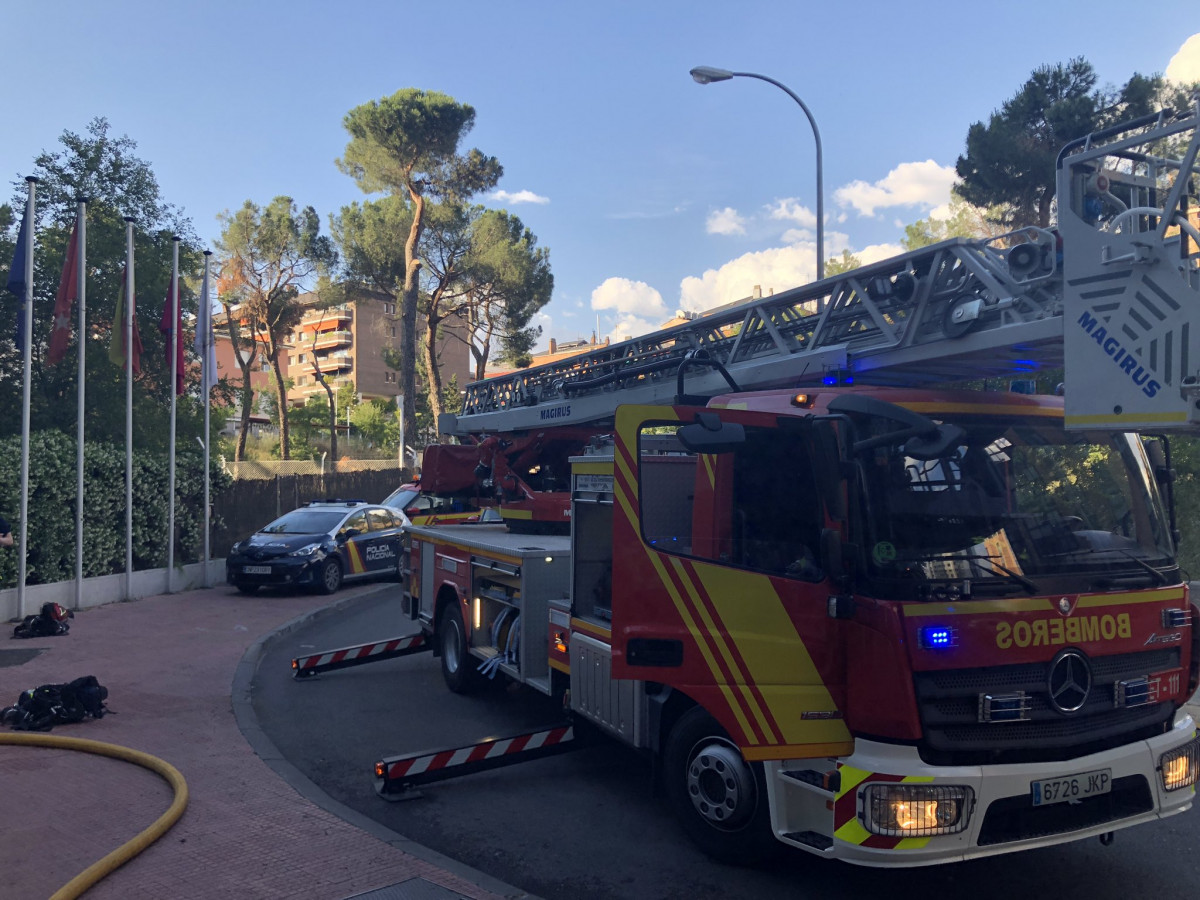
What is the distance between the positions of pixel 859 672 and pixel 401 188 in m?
29.3

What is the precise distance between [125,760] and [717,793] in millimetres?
4230

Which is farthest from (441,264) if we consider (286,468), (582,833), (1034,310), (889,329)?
(1034,310)

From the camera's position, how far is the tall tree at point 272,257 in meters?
36.8

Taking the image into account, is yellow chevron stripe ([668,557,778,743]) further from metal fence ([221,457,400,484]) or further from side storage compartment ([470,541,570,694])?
metal fence ([221,457,400,484])

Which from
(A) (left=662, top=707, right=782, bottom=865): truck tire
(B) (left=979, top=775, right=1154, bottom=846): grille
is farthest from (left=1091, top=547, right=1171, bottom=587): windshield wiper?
(A) (left=662, top=707, right=782, bottom=865): truck tire

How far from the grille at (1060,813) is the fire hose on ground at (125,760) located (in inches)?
159

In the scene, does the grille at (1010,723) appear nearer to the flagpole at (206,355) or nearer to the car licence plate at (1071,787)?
the car licence plate at (1071,787)

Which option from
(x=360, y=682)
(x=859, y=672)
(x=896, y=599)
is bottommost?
(x=360, y=682)

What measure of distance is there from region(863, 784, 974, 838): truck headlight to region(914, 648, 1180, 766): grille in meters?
0.14

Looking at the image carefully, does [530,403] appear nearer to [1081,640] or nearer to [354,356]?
[1081,640]

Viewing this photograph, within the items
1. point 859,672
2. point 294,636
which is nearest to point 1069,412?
point 859,672

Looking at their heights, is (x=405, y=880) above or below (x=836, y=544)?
below

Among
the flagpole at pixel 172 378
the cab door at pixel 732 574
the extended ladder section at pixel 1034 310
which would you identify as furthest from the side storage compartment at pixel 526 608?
the flagpole at pixel 172 378

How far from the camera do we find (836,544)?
4.18 m
